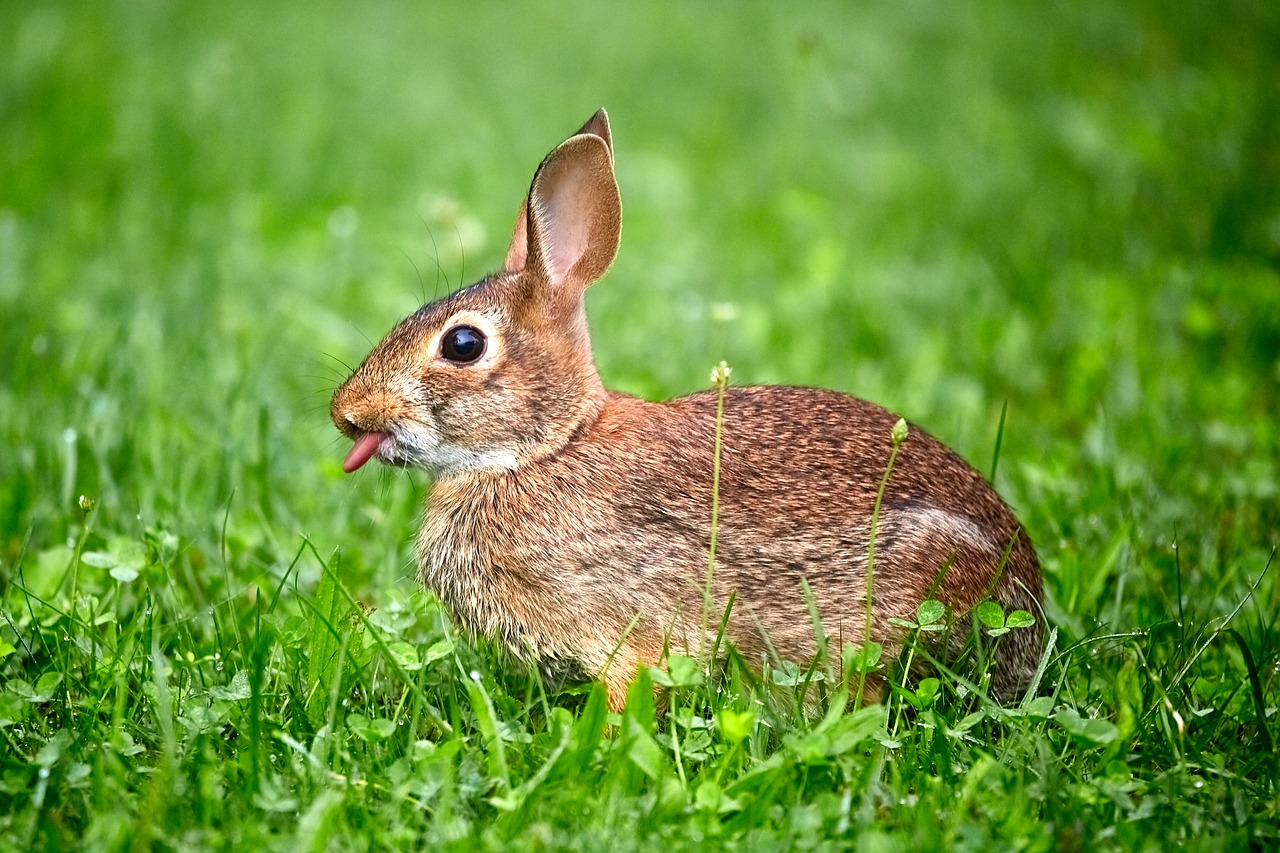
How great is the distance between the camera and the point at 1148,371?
6.25 meters

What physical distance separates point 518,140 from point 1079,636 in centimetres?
556

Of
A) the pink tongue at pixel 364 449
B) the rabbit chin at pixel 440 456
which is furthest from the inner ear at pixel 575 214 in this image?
the pink tongue at pixel 364 449

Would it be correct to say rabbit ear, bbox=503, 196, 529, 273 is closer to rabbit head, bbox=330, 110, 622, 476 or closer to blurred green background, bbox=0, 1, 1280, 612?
rabbit head, bbox=330, 110, 622, 476

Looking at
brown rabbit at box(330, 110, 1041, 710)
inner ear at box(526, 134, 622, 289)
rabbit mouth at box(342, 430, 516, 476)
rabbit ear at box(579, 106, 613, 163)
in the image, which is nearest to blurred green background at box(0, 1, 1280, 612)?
rabbit mouth at box(342, 430, 516, 476)

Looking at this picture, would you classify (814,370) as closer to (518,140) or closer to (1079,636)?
(1079,636)

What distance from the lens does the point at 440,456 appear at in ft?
12.3

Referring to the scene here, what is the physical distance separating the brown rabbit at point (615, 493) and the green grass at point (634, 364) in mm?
186

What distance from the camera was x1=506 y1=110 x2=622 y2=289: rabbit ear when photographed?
3.81 m

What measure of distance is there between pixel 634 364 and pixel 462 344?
232 cm

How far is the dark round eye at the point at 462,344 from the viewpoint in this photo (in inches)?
148

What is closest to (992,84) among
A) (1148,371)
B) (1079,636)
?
(1148,371)

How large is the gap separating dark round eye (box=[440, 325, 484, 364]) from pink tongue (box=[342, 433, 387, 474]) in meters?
0.27

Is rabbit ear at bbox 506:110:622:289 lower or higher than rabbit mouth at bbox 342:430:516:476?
higher

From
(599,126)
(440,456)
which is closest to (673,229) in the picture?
(599,126)
